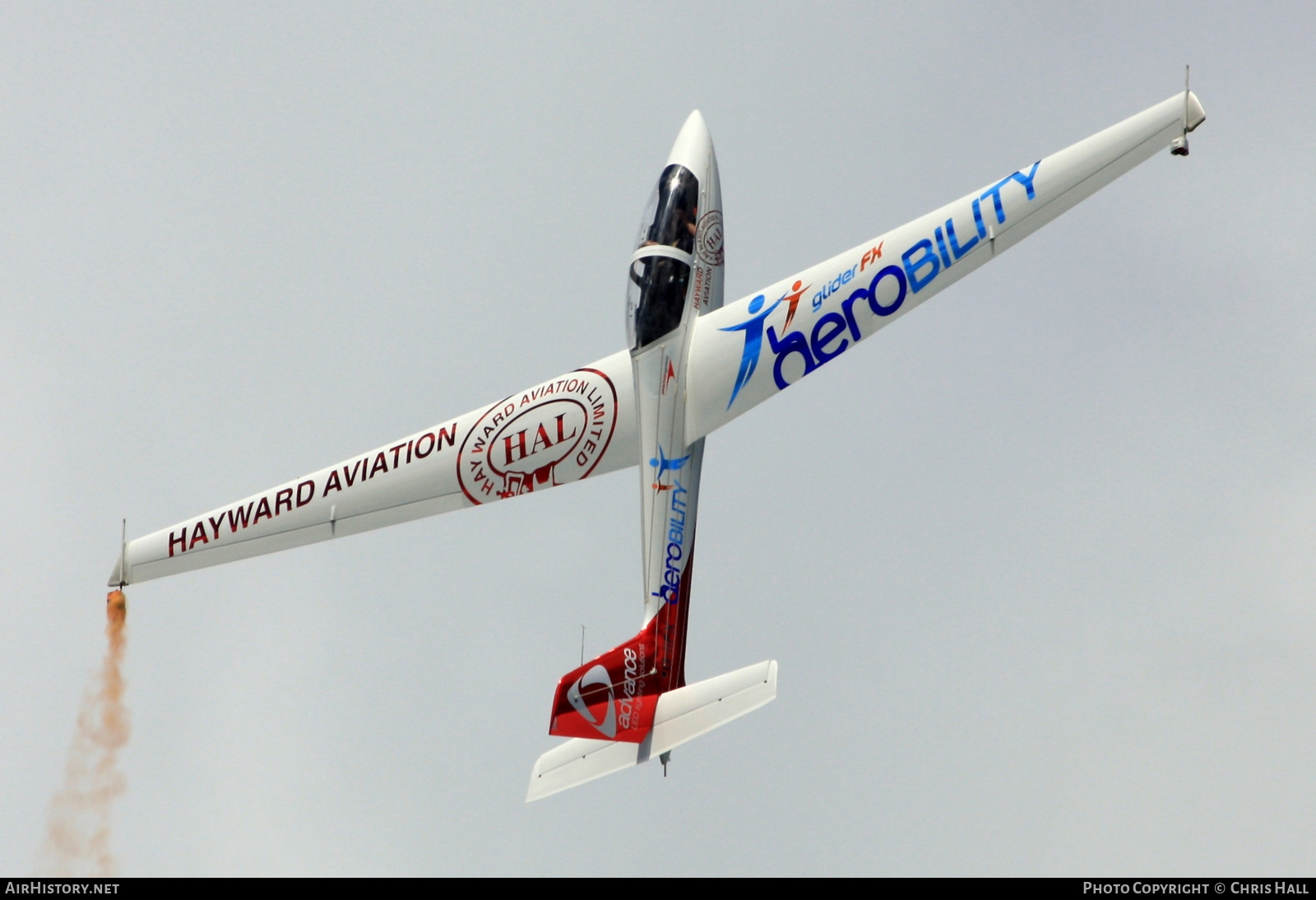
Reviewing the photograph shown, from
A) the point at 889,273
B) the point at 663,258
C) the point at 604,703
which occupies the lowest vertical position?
the point at 604,703

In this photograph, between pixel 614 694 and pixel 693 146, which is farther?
pixel 693 146

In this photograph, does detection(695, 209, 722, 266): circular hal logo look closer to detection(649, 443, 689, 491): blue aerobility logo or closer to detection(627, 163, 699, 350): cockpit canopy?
detection(627, 163, 699, 350): cockpit canopy

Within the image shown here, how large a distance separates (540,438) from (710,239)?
15.1 feet

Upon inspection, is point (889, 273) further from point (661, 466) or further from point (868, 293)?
point (661, 466)

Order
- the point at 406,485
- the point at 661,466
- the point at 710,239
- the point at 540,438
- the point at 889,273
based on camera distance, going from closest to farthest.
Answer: the point at 889,273 → the point at 661,466 → the point at 540,438 → the point at 406,485 → the point at 710,239

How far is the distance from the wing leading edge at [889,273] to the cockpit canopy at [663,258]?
0.79 meters

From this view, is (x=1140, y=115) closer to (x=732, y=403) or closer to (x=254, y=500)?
(x=732, y=403)

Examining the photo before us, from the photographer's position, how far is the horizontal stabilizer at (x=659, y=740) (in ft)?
83.2

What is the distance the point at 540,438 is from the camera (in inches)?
1143

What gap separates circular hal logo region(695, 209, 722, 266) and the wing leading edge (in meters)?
2.55

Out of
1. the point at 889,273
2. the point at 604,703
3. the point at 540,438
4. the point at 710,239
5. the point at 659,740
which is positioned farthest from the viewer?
the point at 710,239

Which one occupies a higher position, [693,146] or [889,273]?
[693,146]

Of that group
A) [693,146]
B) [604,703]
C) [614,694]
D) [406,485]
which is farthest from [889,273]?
[406,485]

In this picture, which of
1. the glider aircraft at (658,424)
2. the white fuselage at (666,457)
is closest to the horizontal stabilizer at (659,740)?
the glider aircraft at (658,424)
